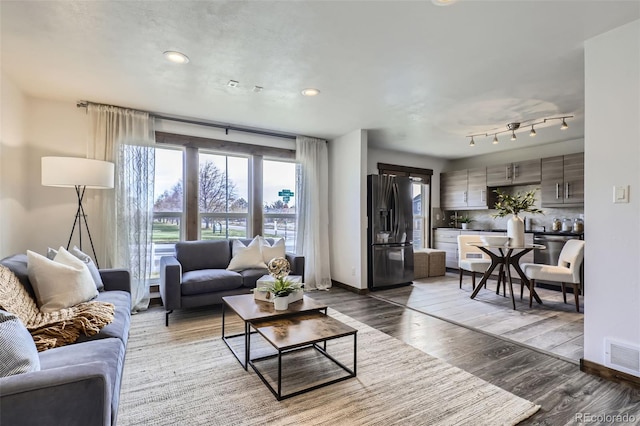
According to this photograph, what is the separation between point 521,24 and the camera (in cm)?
204

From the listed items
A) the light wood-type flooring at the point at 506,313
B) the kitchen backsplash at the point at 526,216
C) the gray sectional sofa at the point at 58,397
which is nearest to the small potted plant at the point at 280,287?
the gray sectional sofa at the point at 58,397

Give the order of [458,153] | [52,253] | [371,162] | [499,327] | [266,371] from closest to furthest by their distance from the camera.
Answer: [266,371] → [52,253] → [499,327] → [371,162] → [458,153]

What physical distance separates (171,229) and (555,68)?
464cm

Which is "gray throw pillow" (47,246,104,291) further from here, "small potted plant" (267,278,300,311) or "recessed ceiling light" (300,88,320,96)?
"recessed ceiling light" (300,88,320,96)

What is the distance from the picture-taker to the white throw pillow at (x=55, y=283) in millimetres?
2141

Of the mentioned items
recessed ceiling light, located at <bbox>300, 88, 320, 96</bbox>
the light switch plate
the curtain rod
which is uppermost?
recessed ceiling light, located at <bbox>300, 88, 320, 96</bbox>

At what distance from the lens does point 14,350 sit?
1.15 m

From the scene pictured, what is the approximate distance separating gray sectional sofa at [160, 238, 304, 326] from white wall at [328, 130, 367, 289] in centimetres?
107

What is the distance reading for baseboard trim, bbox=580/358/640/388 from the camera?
6.69 feet

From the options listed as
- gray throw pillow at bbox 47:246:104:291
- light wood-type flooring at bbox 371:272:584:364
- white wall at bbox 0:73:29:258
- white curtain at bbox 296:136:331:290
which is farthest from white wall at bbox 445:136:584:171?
white wall at bbox 0:73:29:258

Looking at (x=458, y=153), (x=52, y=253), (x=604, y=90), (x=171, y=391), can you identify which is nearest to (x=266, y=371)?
(x=171, y=391)

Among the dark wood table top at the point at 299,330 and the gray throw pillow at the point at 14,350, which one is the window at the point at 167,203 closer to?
Answer: the dark wood table top at the point at 299,330

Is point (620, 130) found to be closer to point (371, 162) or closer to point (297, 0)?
point (297, 0)

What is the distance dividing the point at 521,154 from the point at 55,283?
23.2 feet
